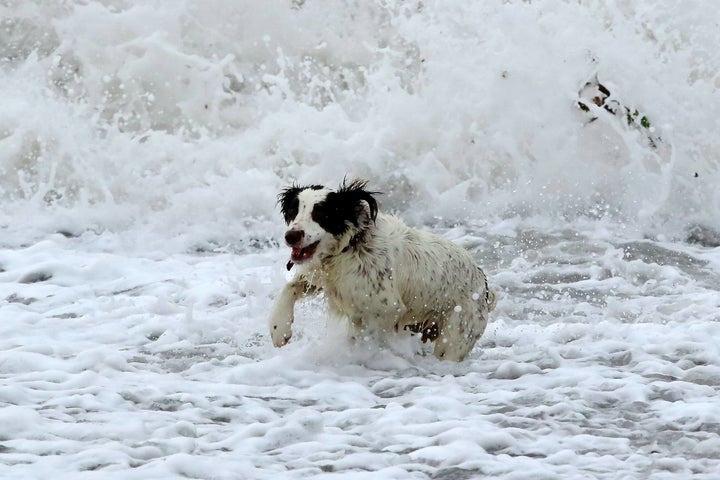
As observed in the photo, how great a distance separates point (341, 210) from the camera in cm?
770

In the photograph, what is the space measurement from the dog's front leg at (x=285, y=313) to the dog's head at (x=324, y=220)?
0.21m

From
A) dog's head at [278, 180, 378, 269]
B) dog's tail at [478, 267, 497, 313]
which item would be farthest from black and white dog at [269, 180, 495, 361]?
dog's tail at [478, 267, 497, 313]

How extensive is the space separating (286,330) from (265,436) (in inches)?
70.5

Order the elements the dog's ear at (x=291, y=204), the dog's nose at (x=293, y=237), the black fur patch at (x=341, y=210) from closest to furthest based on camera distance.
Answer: the dog's nose at (x=293, y=237), the black fur patch at (x=341, y=210), the dog's ear at (x=291, y=204)

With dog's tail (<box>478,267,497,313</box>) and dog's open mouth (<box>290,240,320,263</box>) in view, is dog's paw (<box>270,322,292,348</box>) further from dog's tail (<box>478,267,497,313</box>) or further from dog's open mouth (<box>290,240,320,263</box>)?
dog's tail (<box>478,267,497,313</box>)

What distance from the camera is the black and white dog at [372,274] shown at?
7.67 metres

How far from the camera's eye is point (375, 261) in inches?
305

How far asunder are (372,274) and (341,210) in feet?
1.55

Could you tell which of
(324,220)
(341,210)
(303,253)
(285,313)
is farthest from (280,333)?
(341,210)

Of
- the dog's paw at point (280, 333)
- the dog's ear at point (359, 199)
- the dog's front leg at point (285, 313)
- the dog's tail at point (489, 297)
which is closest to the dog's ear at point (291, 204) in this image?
the dog's ear at point (359, 199)

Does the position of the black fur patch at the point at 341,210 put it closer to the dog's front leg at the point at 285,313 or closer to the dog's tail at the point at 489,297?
the dog's front leg at the point at 285,313

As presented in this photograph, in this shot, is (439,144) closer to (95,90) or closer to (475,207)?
(475,207)

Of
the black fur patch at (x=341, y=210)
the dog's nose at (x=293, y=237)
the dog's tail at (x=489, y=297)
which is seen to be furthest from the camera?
the dog's tail at (x=489, y=297)

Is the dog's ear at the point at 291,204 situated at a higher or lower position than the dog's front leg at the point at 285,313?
higher
